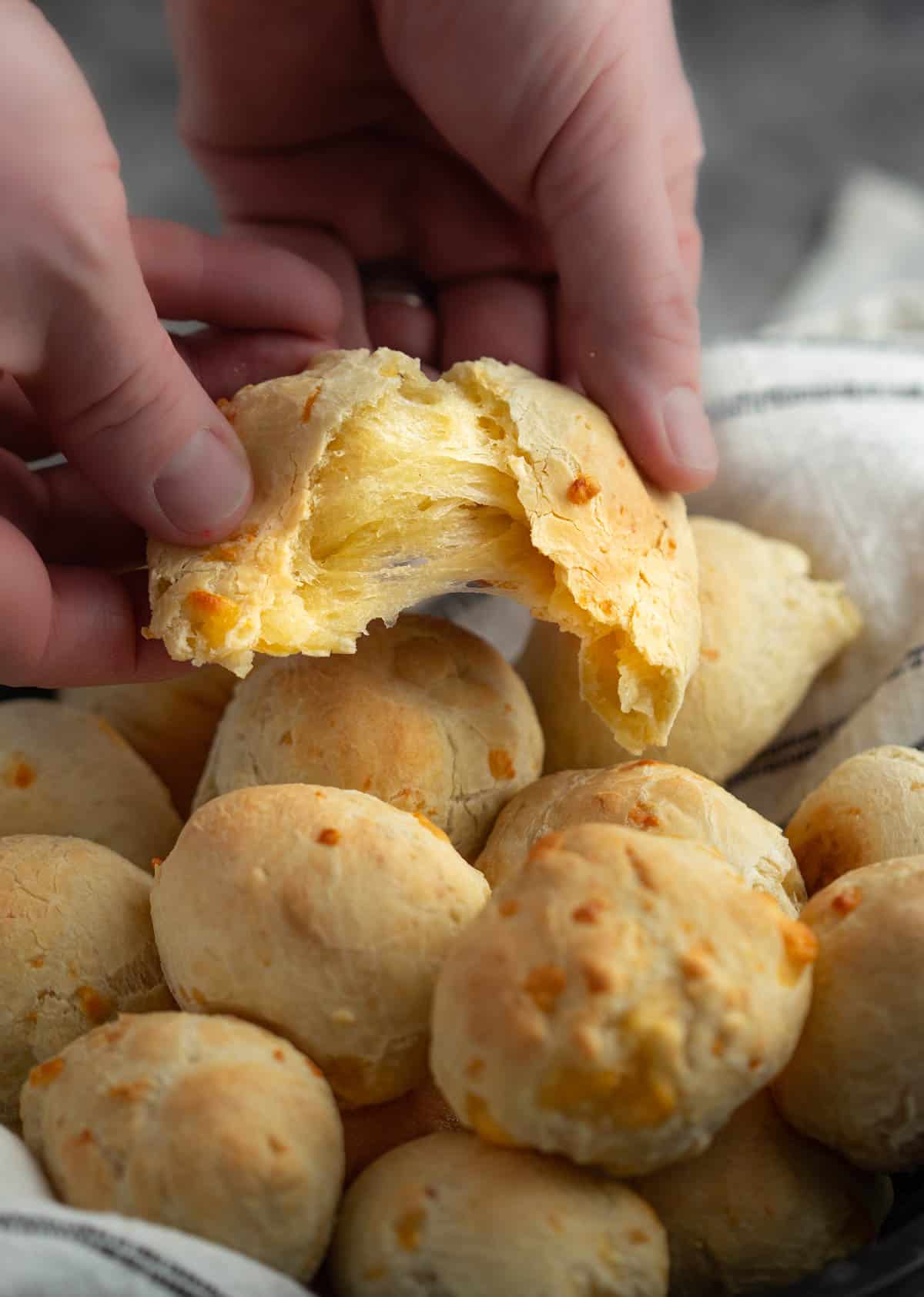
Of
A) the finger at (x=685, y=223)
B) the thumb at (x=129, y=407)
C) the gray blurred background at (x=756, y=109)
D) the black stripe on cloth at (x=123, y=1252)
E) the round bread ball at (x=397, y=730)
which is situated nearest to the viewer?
Result: the black stripe on cloth at (x=123, y=1252)

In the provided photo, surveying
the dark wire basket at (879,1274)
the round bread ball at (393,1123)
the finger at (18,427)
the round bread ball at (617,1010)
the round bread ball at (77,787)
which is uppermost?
the round bread ball at (617,1010)

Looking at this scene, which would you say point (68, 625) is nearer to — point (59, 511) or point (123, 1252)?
point (59, 511)

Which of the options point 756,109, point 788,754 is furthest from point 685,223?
point 756,109

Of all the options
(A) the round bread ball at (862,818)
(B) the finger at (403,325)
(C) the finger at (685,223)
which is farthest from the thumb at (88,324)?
(C) the finger at (685,223)

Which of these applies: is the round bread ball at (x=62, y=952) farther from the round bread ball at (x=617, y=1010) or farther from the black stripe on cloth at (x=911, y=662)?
the black stripe on cloth at (x=911, y=662)

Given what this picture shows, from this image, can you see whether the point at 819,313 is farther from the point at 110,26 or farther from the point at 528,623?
the point at 110,26

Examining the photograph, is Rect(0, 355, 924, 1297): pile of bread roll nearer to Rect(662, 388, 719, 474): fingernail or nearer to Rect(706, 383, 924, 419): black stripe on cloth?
Rect(662, 388, 719, 474): fingernail

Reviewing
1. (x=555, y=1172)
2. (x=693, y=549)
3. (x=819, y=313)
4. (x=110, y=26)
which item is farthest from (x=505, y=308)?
(x=110, y=26)
